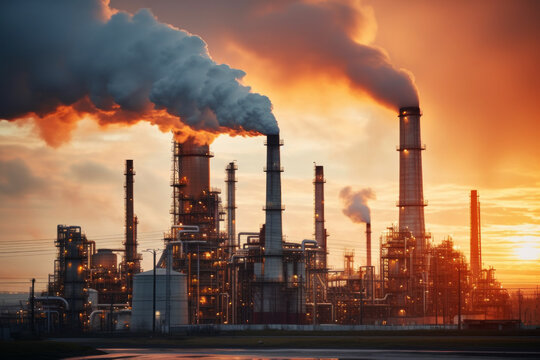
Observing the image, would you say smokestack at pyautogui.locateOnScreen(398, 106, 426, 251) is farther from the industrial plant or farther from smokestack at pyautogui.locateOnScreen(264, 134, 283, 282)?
smokestack at pyautogui.locateOnScreen(264, 134, 283, 282)

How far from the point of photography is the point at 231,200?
91.9m

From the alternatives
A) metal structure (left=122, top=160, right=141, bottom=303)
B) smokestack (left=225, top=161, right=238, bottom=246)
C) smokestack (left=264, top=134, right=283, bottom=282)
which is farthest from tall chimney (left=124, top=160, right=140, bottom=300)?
smokestack (left=264, top=134, right=283, bottom=282)

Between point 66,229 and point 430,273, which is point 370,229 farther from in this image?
point 66,229

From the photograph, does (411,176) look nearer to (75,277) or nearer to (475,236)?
(475,236)

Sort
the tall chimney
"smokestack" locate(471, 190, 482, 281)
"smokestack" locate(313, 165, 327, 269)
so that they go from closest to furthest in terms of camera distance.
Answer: the tall chimney
"smokestack" locate(313, 165, 327, 269)
"smokestack" locate(471, 190, 482, 281)

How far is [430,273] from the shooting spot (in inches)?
3519

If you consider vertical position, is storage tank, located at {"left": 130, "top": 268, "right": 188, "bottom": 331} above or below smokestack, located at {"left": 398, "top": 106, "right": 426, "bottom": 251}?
below

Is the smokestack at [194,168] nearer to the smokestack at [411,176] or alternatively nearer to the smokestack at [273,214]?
the smokestack at [273,214]

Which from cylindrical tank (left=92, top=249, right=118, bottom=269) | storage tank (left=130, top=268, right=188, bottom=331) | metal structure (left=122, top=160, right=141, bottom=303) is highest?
metal structure (left=122, top=160, right=141, bottom=303)

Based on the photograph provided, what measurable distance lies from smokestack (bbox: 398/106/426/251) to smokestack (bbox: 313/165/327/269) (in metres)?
9.12

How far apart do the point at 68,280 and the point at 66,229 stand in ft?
19.3

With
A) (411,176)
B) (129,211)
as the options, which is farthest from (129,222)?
(411,176)

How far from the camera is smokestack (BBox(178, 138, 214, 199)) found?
257 ft

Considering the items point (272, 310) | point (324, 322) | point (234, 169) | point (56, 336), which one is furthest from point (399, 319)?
point (56, 336)
